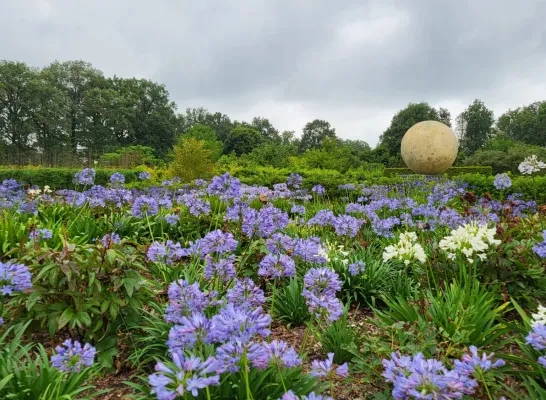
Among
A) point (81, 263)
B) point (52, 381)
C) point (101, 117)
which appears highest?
point (101, 117)

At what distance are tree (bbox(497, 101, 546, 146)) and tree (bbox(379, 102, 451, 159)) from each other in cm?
1485

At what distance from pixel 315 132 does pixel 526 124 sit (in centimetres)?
3056

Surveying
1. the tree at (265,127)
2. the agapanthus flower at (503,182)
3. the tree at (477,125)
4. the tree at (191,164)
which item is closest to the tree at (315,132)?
the tree at (265,127)

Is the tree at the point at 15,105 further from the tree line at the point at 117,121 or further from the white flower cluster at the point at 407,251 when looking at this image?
the white flower cluster at the point at 407,251

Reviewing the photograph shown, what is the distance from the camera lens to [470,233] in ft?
8.89

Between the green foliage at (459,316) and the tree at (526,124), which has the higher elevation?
the tree at (526,124)

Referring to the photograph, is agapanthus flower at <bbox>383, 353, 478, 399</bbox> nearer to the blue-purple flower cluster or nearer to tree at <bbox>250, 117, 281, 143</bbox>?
the blue-purple flower cluster

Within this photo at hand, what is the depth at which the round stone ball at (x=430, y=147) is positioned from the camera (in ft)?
59.4

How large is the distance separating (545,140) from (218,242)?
62.2 meters

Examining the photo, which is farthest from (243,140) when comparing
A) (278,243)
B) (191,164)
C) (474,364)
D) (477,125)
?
(474,364)

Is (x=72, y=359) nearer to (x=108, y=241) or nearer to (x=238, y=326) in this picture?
(x=238, y=326)

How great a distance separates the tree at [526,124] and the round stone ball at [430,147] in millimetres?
43407

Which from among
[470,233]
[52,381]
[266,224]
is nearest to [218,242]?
[266,224]

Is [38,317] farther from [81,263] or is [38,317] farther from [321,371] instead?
[321,371]
